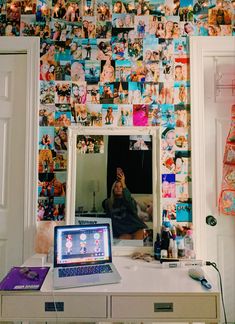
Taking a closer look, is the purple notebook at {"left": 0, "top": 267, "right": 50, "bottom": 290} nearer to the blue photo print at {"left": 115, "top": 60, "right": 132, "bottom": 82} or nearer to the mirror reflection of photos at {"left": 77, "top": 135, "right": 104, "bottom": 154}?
the mirror reflection of photos at {"left": 77, "top": 135, "right": 104, "bottom": 154}

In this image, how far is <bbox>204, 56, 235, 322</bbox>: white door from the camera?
2.02 meters

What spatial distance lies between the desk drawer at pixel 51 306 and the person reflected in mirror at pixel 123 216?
2.01 feet

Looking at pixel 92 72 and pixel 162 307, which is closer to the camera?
pixel 162 307

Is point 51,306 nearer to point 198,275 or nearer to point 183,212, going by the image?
point 198,275

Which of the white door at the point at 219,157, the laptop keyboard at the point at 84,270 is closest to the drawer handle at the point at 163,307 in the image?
the laptop keyboard at the point at 84,270

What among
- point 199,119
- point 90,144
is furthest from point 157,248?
point 199,119

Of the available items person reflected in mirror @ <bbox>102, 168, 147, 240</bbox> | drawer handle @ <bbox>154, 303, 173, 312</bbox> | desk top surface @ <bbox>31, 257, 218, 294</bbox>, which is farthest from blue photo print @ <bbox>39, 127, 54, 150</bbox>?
drawer handle @ <bbox>154, 303, 173, 312</bbox>

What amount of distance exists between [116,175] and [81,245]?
54 centimetres

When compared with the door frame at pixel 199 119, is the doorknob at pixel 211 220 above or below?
below

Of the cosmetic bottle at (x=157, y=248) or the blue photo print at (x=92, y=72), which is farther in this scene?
the blue photo print at (x=92, y=72)

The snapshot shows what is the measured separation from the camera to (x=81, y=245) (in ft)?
5.31

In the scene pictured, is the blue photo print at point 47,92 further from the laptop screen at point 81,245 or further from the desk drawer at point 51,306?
the desk drawer at point 51,306

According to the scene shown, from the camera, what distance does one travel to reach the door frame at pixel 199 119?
194 cm

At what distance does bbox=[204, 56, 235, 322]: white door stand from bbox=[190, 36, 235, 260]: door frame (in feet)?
0.27
